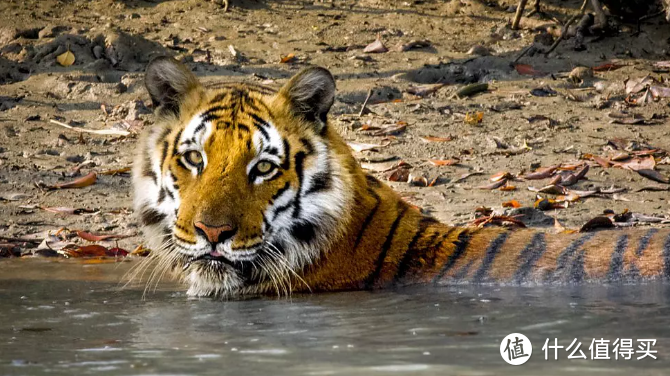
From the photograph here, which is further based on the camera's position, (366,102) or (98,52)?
(98,52)

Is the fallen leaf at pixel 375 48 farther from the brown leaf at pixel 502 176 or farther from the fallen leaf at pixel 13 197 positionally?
the fallen leaf at pixel 13 197

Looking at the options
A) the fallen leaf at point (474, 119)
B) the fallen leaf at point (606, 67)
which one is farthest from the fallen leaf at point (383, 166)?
the fallen leaf at point (606, 67)

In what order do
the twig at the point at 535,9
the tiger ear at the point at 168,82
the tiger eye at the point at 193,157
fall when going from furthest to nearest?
the twig at the point at 535,9
the tiger ear at the point at 168,82
the tiger eye at the point at 193,157

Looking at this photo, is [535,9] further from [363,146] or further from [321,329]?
[321,329]

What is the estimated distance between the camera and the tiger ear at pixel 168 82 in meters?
4.64

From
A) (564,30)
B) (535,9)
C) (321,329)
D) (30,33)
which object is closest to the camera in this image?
(321,329)

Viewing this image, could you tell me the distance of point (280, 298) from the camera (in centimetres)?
457

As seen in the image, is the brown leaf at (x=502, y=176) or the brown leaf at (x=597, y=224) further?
the brown leaf at (x=502, y=176)

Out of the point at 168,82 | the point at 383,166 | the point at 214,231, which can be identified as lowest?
the point at 383,166

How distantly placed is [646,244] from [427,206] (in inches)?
88.4

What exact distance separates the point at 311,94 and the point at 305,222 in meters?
0.61

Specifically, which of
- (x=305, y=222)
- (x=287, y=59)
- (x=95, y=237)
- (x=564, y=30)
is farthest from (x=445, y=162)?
(x=305, y=222)

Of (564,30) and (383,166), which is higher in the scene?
(564,30)

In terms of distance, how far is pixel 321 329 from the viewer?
3.96 m
